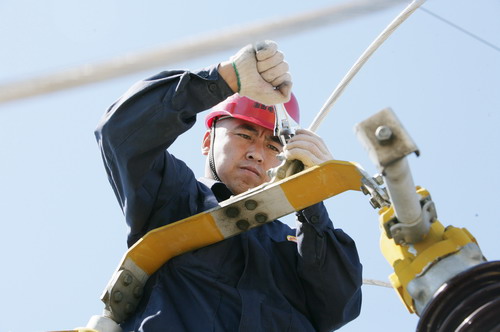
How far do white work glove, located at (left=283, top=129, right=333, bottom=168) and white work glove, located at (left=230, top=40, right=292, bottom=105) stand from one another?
22 cm

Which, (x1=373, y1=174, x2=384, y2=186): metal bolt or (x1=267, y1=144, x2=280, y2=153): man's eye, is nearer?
(x1=373, y1=174, x2=384, y2=186): metal bolt

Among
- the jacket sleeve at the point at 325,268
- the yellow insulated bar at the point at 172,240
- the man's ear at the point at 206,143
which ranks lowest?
the jacket sleeve at the point at 325,268

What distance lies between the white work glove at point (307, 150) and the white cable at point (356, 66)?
1.15 meters

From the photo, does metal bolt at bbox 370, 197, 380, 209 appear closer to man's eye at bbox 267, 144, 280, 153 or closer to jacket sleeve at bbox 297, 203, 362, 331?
jacket sleeve at bbox 297, 203, 362, 331

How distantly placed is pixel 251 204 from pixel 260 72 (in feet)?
1.82

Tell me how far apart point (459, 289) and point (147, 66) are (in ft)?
3.38

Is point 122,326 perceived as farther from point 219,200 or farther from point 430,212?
point 430,212

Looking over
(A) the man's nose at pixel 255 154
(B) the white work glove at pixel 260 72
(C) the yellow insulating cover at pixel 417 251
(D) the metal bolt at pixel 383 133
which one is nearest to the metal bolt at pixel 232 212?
(B) the white work glove at pixel 260 72

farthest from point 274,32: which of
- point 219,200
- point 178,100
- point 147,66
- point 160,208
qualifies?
point 219,200

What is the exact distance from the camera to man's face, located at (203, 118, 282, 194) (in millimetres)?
4652

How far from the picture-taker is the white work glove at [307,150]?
3.81 meters

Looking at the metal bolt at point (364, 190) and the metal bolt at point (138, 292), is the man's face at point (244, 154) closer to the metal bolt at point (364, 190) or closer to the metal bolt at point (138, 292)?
the metal bolt at point (138, 292)

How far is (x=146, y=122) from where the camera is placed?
3795 millimetres

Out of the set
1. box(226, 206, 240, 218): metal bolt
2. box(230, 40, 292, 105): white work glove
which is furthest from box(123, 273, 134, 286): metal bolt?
box(230, 40, 292, 105): white work glove
